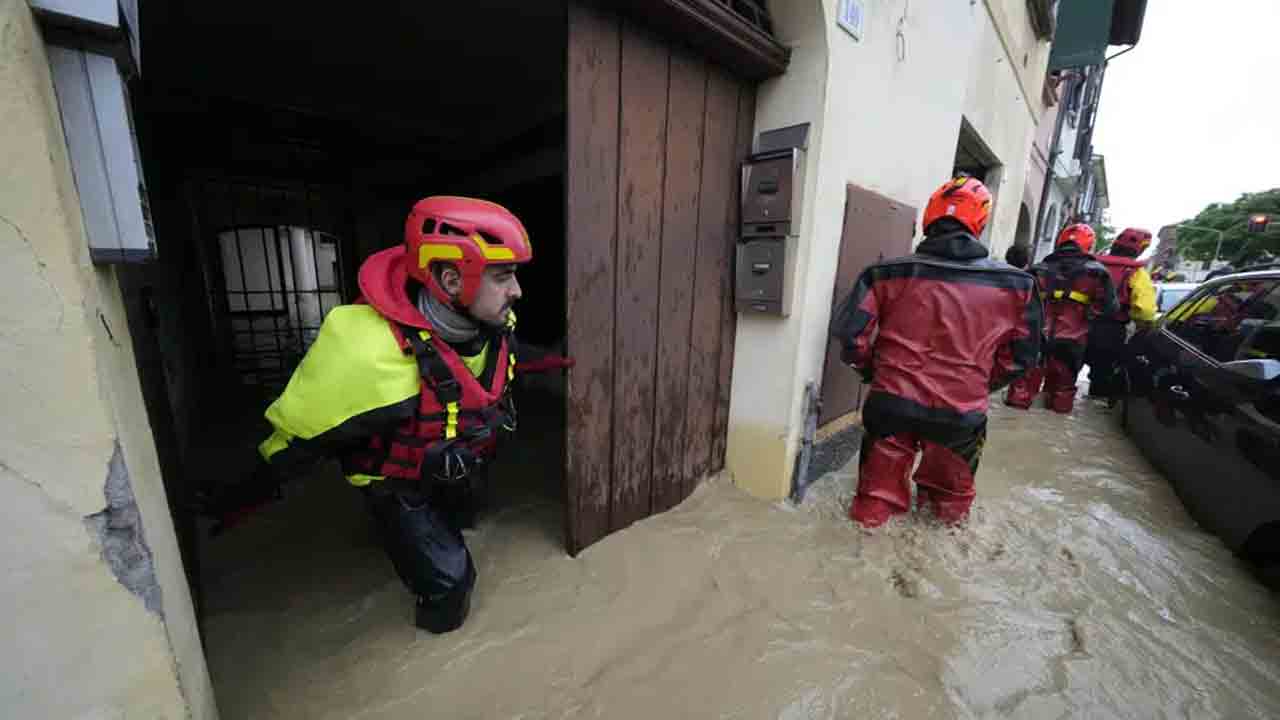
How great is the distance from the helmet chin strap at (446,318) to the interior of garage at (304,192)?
0.72 m

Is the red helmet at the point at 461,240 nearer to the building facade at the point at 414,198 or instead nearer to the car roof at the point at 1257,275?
the building facade at the point at 414,198

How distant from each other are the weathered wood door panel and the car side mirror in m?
2.34

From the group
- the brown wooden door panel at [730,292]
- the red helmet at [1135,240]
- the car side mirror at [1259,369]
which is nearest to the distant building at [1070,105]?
the red helmet at [1135,240]

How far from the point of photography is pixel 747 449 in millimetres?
2904

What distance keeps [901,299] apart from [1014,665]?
1.58 meters

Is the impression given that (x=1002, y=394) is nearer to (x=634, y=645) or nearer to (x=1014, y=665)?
(x=1014, y=665)

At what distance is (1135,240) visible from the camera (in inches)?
188

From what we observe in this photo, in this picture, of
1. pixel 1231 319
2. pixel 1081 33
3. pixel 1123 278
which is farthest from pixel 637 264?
pixel 1081 33

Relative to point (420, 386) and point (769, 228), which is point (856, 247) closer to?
point (769, 228)

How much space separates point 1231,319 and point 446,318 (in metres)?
4.38

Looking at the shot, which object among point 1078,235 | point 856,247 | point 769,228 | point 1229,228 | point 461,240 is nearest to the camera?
point 461,240

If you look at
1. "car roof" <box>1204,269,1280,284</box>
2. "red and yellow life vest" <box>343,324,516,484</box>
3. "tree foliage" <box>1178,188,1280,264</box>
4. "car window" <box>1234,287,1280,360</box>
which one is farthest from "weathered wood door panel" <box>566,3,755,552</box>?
"tree foliage" <box>1178,188,1280,264</box>

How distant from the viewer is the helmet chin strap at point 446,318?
5.12 feet

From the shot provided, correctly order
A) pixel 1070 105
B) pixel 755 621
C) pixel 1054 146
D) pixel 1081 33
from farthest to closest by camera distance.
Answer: pixel 1070 105 < pixel 1054 146 < pixel 1081 33 < pixel 755 621
